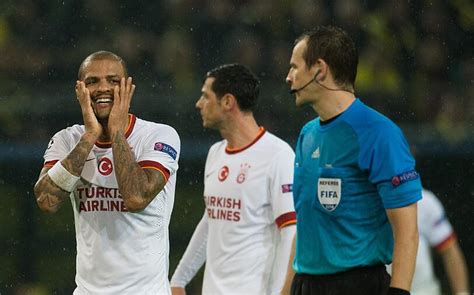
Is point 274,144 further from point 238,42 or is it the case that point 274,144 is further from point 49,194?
point 238,42

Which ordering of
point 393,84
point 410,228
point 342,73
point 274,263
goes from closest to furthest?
point 410,228 → point 342,73 → point 274,263 → point 393,84

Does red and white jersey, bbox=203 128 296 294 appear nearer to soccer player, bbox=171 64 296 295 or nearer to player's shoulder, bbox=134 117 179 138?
soccer player, bbox=171 64 296 295

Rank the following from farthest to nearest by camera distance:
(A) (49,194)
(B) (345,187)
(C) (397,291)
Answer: (A) (49,194), (B) (345,187), (C) (397,291)

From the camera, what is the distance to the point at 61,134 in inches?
163

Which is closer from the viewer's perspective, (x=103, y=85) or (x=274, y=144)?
(x=103, y=85)

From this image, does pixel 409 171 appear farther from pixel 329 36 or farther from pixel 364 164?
pixel 329 36

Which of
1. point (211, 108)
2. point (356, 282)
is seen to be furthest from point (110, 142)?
point (211, 108)

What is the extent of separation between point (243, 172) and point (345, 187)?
61.0 inches

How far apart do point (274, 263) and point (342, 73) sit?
1.50 metres

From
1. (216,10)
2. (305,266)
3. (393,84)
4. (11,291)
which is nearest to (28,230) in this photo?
(11,291)

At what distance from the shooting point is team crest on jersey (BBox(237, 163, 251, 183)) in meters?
5.06

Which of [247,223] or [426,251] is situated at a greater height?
[247,223]

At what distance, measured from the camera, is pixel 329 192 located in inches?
142

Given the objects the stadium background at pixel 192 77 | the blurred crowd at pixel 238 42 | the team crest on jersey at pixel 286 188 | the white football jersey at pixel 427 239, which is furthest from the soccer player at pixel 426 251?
the blurred crowd at pixel 238 42
